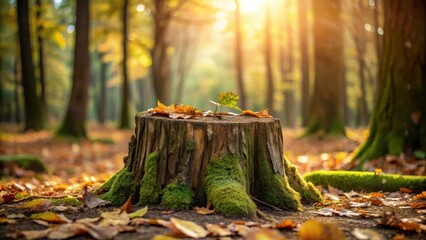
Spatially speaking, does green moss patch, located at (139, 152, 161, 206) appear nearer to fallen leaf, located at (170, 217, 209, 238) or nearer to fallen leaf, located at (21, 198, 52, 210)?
fallen leaf, located at (21, 198, 52, 210)

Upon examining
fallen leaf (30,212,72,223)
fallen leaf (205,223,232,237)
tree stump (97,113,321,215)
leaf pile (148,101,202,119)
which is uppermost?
leaf pile (148,101,202,119)

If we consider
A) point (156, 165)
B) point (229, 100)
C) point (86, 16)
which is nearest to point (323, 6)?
point (86, 16)

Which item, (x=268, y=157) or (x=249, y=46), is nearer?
(x=268, y=157)

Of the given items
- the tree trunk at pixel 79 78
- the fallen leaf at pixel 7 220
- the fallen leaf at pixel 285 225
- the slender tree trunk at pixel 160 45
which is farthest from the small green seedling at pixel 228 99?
the slender tree trunk at pixel 160 45

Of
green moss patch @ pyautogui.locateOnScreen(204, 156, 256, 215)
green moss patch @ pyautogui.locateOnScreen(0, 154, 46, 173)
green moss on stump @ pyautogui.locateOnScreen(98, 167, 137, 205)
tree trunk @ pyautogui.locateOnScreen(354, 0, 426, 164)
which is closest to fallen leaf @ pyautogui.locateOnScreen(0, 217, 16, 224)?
green moss on stump @ pyautogui.locateOnScreen(98, 167, 137, 205)

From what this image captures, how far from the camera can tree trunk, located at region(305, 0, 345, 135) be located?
442 inches

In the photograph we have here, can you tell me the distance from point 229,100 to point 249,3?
721 inches

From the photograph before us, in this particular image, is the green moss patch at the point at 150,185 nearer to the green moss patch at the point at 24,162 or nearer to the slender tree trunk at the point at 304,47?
the green moss patch at the point at 24,162

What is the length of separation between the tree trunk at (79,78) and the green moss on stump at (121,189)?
9.98 meters

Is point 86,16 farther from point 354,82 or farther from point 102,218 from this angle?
point 354,82

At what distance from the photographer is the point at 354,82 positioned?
101 ft

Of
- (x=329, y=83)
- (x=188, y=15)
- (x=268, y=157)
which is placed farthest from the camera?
(x=188, y=15)

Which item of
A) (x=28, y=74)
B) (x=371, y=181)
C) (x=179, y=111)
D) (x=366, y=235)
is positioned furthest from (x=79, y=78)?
(x=366, y=235)

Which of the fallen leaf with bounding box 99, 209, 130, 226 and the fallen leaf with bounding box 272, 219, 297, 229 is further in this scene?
the fallen leaf with bounding box 272, 219, 297, 229
